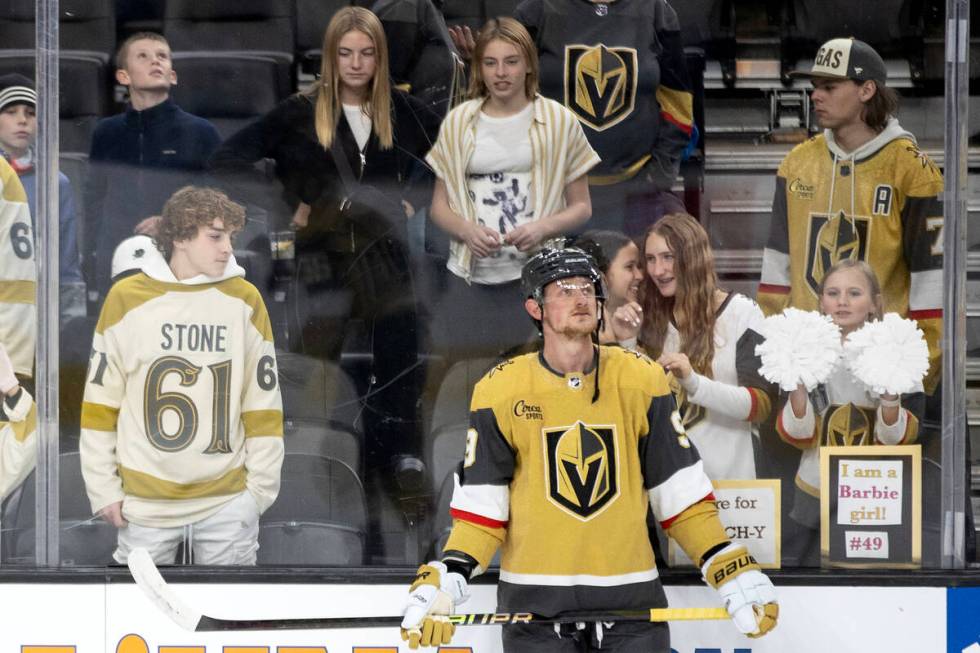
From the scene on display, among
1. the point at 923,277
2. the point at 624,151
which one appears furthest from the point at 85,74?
the point at 923,277

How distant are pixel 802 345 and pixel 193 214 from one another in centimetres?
151

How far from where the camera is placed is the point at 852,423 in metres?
3.49

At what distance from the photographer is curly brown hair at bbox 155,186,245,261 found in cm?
350

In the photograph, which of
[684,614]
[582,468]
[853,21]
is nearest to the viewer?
[684,614]

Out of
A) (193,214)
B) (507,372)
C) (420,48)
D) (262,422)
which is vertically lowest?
(262,422)

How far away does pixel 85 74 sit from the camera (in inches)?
137

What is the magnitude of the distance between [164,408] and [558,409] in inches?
39.2

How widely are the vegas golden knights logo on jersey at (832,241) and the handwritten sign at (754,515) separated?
1.68 ft

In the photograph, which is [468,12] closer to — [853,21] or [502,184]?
[502,184]

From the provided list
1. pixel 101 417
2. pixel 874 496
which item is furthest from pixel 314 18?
pixel 874 496

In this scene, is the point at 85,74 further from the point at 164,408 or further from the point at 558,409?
the point at 558,409

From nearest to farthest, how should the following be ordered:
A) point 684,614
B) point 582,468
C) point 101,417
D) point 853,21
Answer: point 684,614 < point 582,468 < point 853,21 < point 101,417

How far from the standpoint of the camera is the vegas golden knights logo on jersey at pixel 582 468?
320cm

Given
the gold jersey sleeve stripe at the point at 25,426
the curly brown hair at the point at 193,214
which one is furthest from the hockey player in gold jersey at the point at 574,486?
the gold jersey sleeve stripe at the point at 25,426
